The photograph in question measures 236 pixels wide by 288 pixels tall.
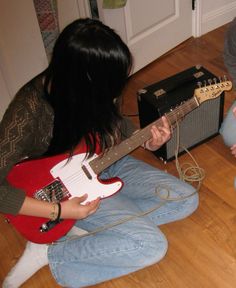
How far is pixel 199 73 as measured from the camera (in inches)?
61.2

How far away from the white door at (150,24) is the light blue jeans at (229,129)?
72 centimetres

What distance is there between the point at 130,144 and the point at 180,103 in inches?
11.8

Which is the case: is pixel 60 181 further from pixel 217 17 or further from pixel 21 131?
pixel 217 17

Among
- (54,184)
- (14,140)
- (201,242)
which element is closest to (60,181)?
(54,184)

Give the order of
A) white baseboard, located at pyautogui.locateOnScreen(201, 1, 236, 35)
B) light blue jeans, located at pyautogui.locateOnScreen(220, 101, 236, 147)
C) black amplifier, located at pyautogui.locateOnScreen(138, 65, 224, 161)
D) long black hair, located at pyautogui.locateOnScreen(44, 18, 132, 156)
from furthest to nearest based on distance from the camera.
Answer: white baseboard, located at pyautogui.locateOnScreen(201, 1, 236, 35), light blue jeans, located at pyautogui.locateOnScreen(220, 101, 236, 147), black amplifier, located at pyautogui.locateOnScreen(138, 65, 224, 161), long black hair, located at pyautogui.locateOnScreen(44, 18, 132, 156)

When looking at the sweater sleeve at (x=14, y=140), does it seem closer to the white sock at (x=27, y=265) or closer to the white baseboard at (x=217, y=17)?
the white sock at (x=27, y=265)

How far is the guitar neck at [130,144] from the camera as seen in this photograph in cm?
125

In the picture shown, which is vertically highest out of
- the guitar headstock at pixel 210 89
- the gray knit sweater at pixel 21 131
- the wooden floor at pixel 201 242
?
the gray knit sweater at pixel 21 131

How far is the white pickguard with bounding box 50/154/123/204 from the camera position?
121 centimetres

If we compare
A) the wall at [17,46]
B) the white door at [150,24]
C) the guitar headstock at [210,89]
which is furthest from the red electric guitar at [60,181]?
the white door at [150,24]

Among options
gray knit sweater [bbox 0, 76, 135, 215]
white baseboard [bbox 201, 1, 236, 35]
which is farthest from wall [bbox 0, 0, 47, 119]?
white baseboard [bbox 201, 1, 236, 35]

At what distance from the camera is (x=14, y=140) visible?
1.04 meters

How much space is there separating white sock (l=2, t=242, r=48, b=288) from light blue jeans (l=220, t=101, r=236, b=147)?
2.81 feet

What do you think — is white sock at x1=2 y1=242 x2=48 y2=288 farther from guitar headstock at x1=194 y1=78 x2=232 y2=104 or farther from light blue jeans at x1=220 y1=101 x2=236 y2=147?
light blue jeans at x1=220 y1=101 x2=236 y2=147
